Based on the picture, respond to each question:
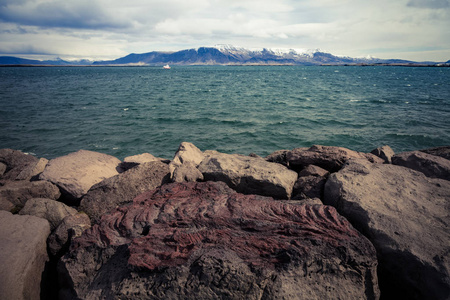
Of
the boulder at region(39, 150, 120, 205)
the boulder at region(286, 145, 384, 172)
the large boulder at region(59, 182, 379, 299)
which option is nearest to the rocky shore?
the large boulder at region(59, 182, 379, 299)

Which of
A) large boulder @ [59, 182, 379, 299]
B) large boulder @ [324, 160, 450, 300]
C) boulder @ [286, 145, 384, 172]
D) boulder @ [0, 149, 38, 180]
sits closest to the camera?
large boulder @ [59, 182, 379, 299]

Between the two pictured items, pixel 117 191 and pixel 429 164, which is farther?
pixel 429 164

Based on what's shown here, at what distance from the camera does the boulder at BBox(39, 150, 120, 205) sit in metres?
5.37

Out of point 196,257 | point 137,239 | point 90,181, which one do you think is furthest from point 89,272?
point 90,181

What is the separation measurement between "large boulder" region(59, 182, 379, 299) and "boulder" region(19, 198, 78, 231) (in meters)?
1.26

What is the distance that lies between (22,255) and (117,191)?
5.93 ft

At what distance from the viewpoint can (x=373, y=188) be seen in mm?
4133

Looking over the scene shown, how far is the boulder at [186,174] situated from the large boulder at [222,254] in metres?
1.15

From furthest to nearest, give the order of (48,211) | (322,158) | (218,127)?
(218,127) → (322,158) → (48,211)

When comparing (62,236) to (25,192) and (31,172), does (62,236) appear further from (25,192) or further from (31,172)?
(31,172)

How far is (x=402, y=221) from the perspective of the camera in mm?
3359

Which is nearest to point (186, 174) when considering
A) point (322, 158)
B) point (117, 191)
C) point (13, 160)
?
point (117, 191)

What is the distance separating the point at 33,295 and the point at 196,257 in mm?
2774

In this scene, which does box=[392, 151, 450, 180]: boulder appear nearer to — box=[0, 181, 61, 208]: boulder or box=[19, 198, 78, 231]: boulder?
box=[19, 198, 78, 231]: boulder
